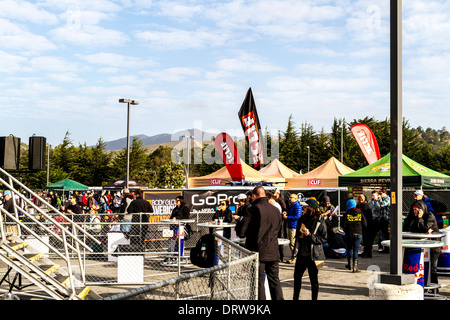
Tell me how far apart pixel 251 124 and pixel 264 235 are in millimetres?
20250

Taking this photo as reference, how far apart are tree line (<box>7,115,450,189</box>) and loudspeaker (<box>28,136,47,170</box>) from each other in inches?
2018

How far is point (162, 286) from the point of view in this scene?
396 centimetres

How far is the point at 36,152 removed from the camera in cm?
1100

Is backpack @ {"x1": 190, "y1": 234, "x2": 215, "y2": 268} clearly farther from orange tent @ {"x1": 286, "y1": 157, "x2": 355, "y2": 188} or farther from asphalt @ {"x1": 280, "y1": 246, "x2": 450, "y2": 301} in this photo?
orange tent @ {"x1": 286, "y1": 157, "x2": 355, "y2": 188}

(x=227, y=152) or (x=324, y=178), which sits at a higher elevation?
(x=227, y=152)

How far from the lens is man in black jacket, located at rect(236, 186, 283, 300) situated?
769 cm

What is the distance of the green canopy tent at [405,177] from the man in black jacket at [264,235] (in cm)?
1055

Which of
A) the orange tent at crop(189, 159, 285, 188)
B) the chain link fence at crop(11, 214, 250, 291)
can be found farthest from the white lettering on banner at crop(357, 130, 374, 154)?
the orange tent at crop(189, 159, 285, 188)

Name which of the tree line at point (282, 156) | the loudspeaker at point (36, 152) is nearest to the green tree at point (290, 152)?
the tree line at point (282, 156)

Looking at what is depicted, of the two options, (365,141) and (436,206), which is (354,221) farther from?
(365,141)

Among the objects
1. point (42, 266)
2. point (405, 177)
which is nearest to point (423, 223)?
point (405, 177)

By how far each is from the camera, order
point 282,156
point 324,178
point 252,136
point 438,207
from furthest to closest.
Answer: point 282,156 → point 324,178 → point 252,136 → point 438,207

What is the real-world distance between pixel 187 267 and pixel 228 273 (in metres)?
8.76
